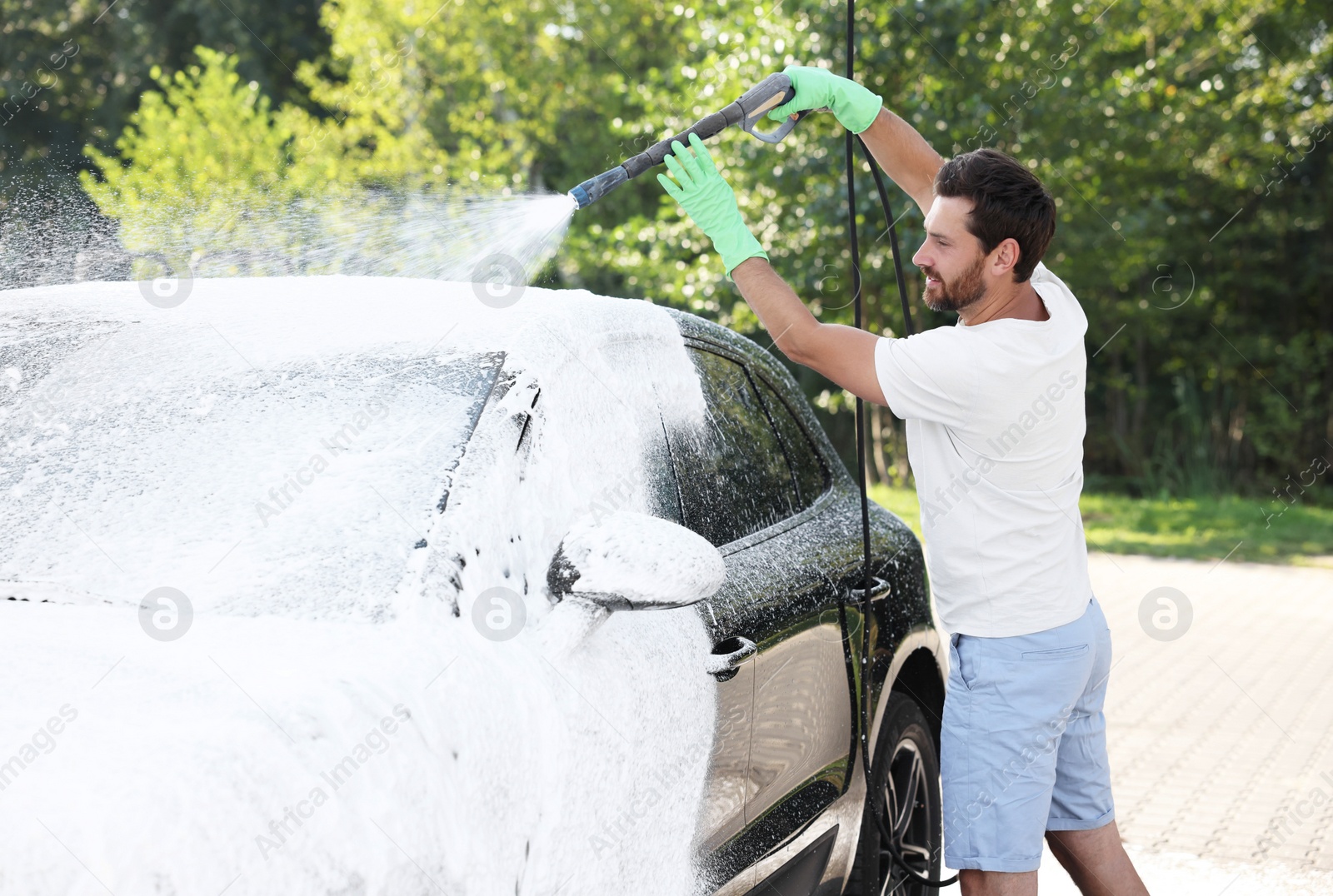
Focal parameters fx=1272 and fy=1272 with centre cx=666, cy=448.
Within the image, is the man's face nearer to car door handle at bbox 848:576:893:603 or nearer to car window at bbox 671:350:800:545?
car window at bbox 671:350:800:545

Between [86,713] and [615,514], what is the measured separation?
87 centimetres

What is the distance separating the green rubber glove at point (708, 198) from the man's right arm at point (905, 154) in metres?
0.86

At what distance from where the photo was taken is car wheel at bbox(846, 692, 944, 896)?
139 inches

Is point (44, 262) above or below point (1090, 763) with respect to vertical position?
above

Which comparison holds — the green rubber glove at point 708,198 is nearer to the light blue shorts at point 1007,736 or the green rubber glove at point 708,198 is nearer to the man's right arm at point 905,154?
the man's right arm at point 905,154

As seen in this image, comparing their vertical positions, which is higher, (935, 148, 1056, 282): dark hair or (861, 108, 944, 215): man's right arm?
(861, 108, 944, 215): man's right arm

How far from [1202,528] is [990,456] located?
13.7 metres

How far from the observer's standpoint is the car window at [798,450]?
3.62m

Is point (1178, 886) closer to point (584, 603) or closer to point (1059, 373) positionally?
point (1059, 373)

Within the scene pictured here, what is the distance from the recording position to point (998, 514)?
9.73 ft

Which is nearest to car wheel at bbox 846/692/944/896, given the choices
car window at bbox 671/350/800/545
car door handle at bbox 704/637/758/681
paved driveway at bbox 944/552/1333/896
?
car window at bbox 671/350/800/545

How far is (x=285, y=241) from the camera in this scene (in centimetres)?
418

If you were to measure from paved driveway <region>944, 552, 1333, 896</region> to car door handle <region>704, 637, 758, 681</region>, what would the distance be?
2.65 metres

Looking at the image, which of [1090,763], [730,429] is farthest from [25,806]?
[1090,763]
